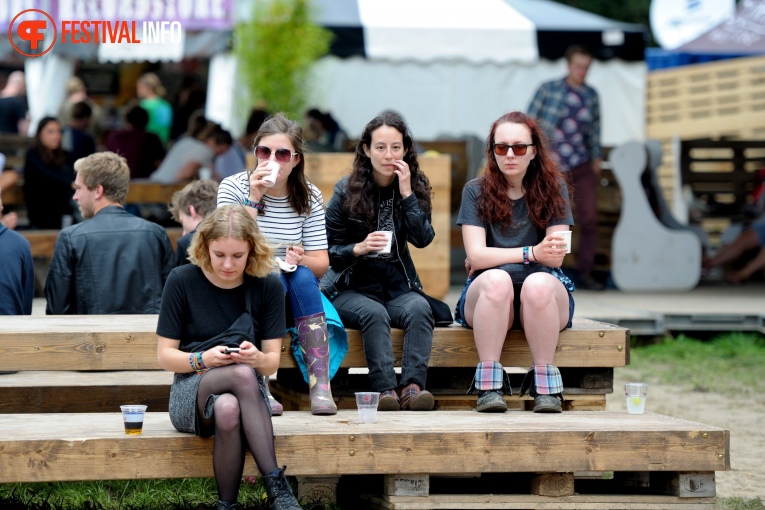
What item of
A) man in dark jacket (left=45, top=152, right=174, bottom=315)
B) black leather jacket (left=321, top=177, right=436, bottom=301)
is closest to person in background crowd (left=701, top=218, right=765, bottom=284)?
black leather jacket (left=321, top=177, right=436, bottom=301)

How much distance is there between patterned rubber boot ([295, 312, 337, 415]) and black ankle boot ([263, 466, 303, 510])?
61 cm

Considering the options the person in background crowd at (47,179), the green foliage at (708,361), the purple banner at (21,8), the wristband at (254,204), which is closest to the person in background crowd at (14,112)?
the purple banner at (21,8)

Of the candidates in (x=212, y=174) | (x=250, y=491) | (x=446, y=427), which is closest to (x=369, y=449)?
(x=446, y=427)

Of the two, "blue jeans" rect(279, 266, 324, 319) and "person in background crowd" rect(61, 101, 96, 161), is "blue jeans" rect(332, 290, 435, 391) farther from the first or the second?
"person in background crowd" rect(61, 101, 96, 161)

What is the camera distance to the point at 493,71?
13234mm

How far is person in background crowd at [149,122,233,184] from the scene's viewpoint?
9.91 m

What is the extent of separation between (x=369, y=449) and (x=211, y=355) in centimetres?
62

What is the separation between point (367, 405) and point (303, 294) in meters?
0.56

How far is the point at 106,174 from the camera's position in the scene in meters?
5.34

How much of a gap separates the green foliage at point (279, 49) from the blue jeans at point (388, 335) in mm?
7604

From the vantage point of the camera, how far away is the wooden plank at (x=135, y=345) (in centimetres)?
436

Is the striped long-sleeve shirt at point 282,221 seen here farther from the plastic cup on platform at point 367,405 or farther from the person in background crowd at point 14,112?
the person in background crowd at point 14,112

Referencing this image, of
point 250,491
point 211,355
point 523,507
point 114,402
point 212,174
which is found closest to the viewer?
point 211,355

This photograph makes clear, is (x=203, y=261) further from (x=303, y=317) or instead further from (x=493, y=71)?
(x=493, y=71)
